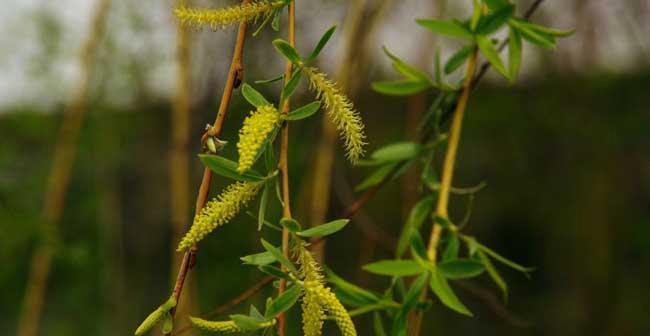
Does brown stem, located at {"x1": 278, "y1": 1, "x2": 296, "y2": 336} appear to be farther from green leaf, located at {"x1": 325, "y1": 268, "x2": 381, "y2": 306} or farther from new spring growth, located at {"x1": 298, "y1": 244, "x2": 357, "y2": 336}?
green leaf, located at {"x1": 325, "y1": 268, "x2": 381, "y2": 306}

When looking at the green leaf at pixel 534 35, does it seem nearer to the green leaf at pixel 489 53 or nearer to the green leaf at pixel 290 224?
the green leaf at pixel 489 53

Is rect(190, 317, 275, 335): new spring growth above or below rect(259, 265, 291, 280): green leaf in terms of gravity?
below

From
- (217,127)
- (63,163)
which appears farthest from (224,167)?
(63,163)

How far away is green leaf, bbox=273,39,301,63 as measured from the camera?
0.25 m

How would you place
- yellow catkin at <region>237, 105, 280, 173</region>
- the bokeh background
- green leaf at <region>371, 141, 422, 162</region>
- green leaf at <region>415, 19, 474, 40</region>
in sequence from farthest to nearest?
the bokeh background
green leaf at <region>371, 141, 422, 162</region>
green leaf at <region>415, 19, 474, 40</region>
yellow catkin at <region>237, 105, 280, 173</region>

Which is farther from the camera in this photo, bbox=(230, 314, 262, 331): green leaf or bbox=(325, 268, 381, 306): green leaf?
bbox=(325, 268, 381, 306): green leaf

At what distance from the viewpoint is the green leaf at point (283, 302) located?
26cm

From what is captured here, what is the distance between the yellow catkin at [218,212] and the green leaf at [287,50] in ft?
0.16

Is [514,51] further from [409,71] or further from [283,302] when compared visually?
[283,302]

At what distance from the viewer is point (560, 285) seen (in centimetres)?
156

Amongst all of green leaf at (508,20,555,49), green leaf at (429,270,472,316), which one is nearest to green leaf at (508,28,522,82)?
green leaf at (508,20,555,49)

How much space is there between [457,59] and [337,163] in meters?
0.51

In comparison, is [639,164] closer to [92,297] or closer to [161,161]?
[161,161]

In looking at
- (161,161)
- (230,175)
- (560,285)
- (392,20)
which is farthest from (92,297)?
(230,175)
